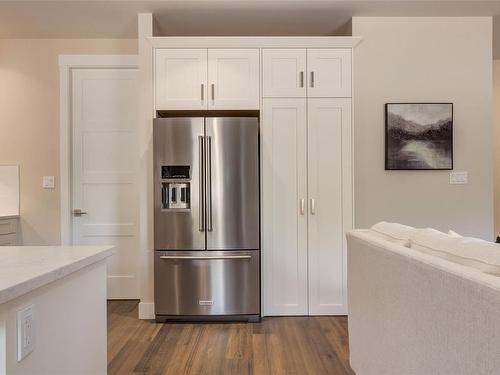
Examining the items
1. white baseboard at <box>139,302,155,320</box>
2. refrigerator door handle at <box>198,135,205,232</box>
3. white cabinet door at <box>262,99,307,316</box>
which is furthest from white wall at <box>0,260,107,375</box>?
white cabinet door at <box>262,99,307,316</box>

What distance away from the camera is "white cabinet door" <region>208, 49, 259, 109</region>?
2.82 meters

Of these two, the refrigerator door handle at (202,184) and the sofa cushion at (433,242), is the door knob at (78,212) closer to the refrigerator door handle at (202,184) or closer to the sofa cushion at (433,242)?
the refrigerator door handle at (202,184)

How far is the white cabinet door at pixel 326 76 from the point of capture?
2822 mm

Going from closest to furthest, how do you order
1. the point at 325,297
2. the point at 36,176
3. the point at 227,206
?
the point at 227,206 → the point at 325,297 → the point at 36,176

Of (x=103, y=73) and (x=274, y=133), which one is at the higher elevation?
(x=103, y=73)

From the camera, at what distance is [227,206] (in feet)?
8.72

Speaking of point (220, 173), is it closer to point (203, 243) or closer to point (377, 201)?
point (203, 243)

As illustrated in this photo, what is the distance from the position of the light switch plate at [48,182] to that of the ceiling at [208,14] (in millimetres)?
1457

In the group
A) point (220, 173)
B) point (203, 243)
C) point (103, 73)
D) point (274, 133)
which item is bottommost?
point (203, 243)

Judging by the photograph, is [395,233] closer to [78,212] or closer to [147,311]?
[147,311]

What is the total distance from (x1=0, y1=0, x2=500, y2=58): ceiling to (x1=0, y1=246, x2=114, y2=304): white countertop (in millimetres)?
2355

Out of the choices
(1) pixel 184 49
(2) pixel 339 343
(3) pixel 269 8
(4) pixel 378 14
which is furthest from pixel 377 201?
(1) pixel 184 49

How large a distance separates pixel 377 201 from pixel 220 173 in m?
1.47

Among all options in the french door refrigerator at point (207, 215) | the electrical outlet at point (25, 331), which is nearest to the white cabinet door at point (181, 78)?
the french door refrigerator at point (207, 215)
